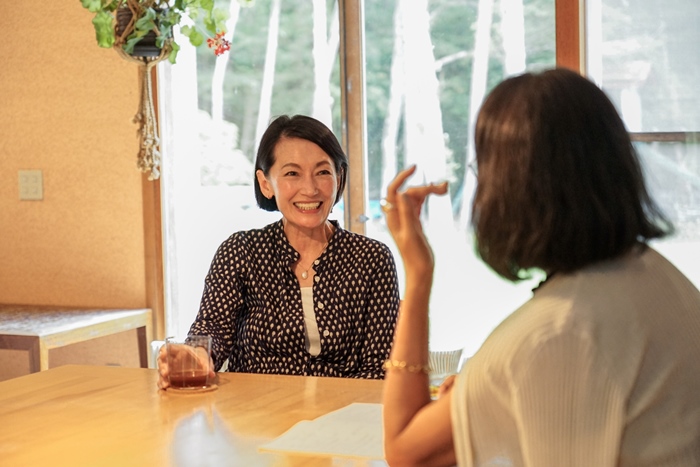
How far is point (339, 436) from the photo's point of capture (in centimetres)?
164

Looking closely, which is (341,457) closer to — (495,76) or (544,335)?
(544,335)

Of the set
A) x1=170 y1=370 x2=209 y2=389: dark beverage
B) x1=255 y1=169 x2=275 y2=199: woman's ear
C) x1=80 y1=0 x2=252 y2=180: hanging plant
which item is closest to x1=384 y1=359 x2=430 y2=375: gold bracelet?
x1=170 y1=370 x2=209 y2=389: dark beverage

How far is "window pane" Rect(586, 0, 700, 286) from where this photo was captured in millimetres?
3221

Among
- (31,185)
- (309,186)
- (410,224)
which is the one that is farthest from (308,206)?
(31,185)

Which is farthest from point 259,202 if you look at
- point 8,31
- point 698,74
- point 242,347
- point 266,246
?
point 8,31

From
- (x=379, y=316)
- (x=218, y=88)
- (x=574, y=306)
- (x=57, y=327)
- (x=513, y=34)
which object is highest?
(x=513, y=34)

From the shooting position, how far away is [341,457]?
1533mm

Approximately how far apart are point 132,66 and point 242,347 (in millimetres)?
1644

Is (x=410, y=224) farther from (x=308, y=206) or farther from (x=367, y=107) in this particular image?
(x=367, y=107)

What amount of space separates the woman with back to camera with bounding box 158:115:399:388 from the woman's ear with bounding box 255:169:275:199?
0.04 m

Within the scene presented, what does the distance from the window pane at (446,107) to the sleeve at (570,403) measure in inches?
94.7

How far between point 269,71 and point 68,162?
870 millimetres

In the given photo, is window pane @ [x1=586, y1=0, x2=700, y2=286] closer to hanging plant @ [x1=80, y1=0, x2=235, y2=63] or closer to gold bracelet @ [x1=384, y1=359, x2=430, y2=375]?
hanging plant @ [x1=80, y1=0, x2=235, y2=63]

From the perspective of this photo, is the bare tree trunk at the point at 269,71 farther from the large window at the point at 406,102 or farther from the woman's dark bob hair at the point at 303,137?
the woman's dark bob hair at the point at 303,137
